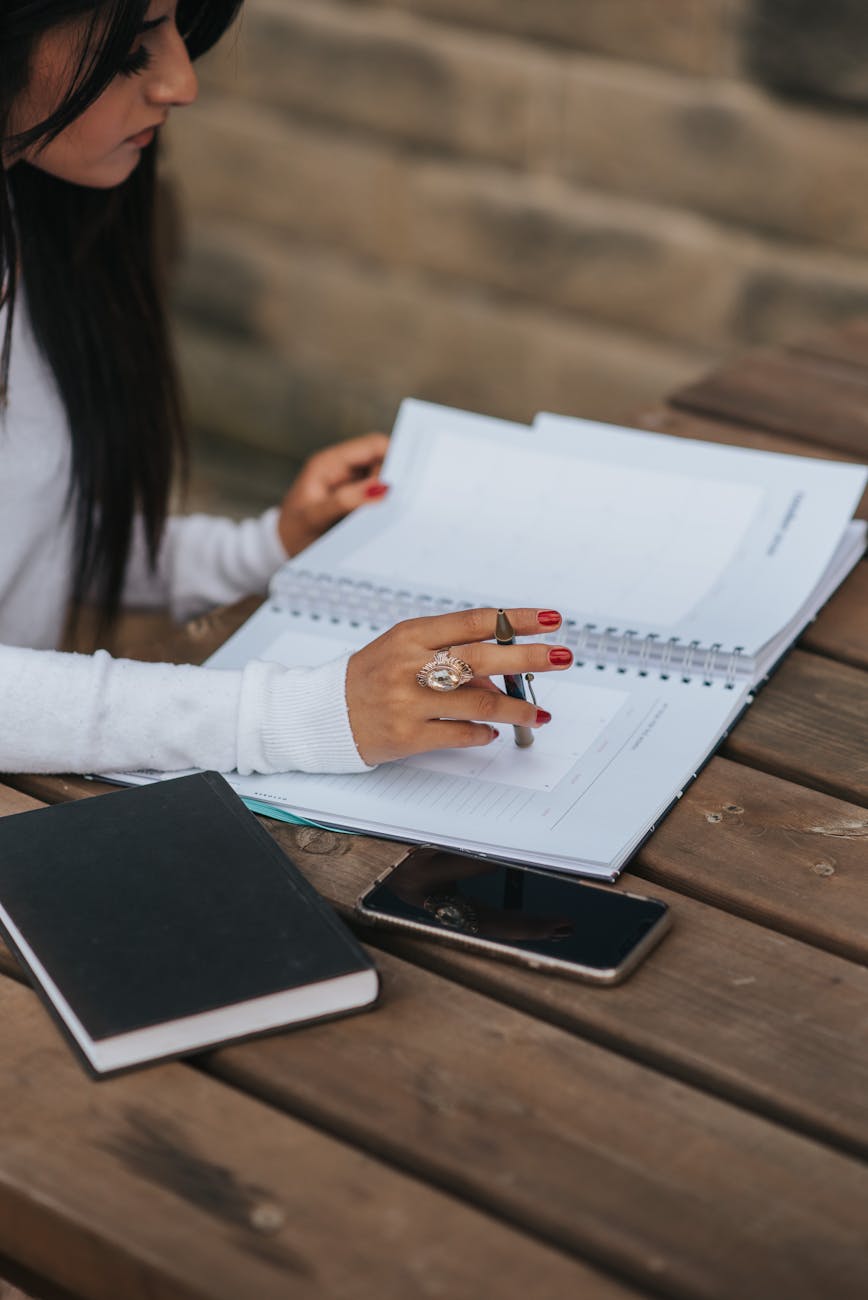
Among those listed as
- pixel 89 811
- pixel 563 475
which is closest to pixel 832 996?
pixel 89 811

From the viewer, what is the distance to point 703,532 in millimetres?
1316

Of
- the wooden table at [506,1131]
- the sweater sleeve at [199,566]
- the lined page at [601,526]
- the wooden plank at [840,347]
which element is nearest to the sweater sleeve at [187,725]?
the wooden table at [506,1131]

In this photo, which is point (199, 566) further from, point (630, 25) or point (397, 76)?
point (397, 76)

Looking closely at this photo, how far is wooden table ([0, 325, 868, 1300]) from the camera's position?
70 centimetres

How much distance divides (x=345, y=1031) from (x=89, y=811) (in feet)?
0.79

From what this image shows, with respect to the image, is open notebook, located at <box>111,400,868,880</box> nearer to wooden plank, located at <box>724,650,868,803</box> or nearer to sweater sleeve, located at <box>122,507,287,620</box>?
wooden plank, located at <box>724,650,868,803</box>

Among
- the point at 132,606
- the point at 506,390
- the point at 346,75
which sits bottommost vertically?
the point at 506,390

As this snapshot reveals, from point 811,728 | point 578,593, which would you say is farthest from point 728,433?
point 811,728

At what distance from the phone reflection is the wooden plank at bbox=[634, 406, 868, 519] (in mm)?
688

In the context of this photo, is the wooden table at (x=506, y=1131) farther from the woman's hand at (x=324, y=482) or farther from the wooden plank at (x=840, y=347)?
the wooden plank at (x=840, y=347)

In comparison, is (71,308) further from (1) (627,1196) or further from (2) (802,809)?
(1) (627,1196)

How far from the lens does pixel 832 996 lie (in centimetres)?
87

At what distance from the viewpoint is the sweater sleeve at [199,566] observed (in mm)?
1604

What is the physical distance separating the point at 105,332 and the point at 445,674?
0.68m
